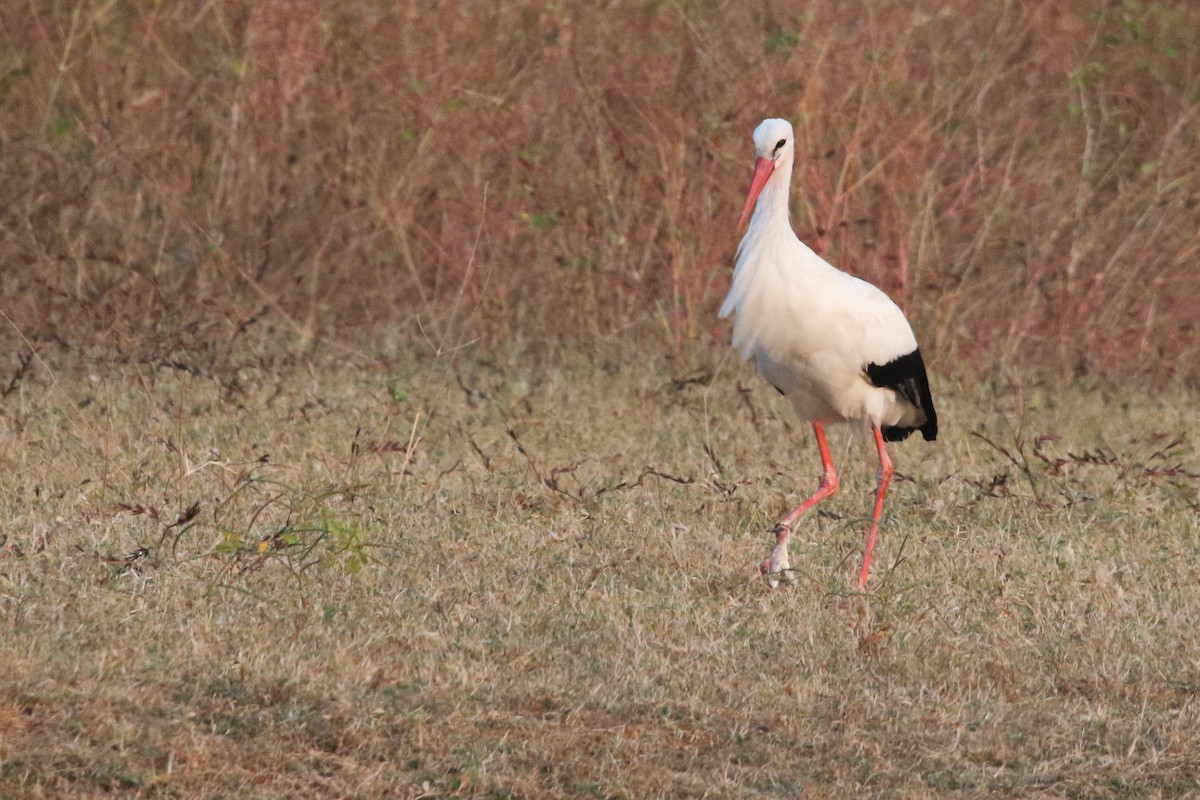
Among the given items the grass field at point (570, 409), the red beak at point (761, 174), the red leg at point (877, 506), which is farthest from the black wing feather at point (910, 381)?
the red beak at point (761, 174)

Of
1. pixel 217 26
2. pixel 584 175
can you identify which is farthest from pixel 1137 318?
pixel 217 26

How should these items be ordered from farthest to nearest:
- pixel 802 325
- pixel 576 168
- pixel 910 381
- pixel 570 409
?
1. pixel 576 168
2. pixel 570 409
3. pixel 910 381
4. pixel 802 325

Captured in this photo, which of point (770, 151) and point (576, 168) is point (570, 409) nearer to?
point (576, 168)

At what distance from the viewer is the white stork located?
574 cm

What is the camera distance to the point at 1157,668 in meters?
4.83

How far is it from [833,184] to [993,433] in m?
1.76

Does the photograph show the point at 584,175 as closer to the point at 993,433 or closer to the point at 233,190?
the point at 233,190

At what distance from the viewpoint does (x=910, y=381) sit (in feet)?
20.6

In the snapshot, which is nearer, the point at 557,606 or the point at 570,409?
the point at 557,606

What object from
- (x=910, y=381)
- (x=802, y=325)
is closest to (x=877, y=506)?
(x=910, y=381)

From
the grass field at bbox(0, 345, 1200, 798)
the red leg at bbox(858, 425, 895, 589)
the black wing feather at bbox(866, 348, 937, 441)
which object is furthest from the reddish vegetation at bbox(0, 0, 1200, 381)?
the red leg at bbox(858, 425, 895, 589)

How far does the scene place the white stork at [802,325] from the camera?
5738 millimetres

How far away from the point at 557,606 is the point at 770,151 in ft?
5.56

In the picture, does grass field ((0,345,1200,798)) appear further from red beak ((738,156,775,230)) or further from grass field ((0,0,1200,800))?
red beak ((738,156,775,230))
